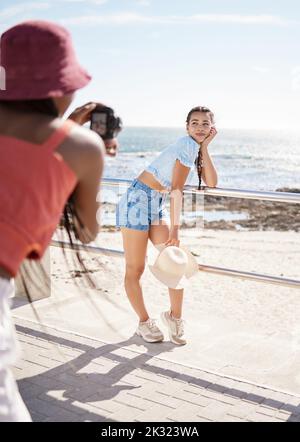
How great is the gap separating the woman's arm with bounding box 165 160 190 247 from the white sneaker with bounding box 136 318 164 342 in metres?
0.64

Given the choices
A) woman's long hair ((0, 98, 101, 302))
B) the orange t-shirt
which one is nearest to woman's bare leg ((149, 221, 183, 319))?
woman's long hair ((0, 98, 101, 302))

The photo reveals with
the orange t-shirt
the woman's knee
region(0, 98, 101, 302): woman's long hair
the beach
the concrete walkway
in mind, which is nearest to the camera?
the orange t-shirt

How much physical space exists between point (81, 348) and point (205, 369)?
88 centimetres

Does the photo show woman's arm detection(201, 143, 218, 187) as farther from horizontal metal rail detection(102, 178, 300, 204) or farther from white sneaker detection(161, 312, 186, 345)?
white sneaker detection(161, 312, 186, 345)

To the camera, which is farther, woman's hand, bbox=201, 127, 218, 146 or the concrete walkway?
woman's hand, bbox=201, 127, 218, 146

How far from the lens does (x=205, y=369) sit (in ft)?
12.2

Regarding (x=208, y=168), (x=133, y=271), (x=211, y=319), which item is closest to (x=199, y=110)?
(x=208, y=168)

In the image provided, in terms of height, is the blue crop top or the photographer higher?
the photographer

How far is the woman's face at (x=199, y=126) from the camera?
4.03 m

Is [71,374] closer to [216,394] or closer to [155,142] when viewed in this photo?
[216,394]

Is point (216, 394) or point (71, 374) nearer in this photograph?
point (216, 394)

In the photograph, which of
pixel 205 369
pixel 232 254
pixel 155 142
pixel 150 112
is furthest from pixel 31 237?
pixel 150 112

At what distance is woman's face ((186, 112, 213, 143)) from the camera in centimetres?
403
